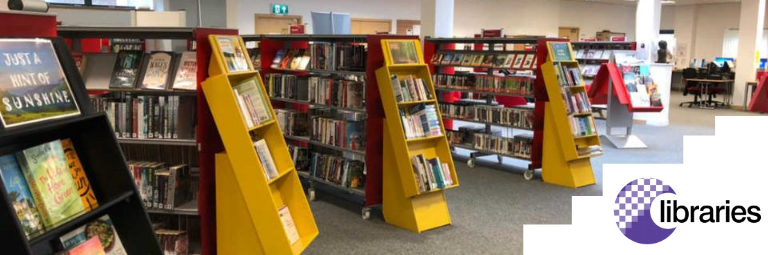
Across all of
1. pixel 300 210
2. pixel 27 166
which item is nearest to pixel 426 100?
pixel 300 210

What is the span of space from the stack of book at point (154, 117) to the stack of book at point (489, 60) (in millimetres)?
4123

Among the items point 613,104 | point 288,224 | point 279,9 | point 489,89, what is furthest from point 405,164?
point 279,9

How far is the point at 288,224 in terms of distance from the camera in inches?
158

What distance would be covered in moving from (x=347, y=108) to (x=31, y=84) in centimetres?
341

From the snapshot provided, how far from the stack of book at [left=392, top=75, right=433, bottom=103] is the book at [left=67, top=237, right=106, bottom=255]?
282cm

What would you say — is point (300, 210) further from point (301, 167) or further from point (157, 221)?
point (301, 167)

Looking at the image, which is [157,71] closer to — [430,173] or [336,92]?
[336,92]

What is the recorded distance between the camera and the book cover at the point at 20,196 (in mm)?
2174

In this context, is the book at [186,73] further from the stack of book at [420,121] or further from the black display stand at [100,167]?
the stack of book at [420,121]

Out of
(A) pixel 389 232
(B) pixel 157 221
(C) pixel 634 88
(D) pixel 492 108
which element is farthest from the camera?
(C) pixel 634 88

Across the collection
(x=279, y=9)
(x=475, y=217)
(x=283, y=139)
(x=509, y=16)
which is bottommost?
(x=475, y=217)

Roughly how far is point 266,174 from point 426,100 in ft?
5.65

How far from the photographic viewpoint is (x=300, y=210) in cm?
435

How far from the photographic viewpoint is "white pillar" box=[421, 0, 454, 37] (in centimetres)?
839
